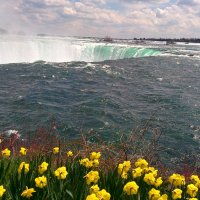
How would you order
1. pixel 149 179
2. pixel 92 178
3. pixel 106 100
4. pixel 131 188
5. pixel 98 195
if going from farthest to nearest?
pixel 106 100 → pixel 149 179 → pixel 92 178 → pixel 131 188 → pixel 98 195

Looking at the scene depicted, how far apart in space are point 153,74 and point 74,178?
28.1m

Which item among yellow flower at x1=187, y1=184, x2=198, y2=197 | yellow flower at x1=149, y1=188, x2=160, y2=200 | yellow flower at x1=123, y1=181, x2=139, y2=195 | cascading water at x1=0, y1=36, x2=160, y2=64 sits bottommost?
cascading water at x1=0, y1=36, x2=160, y2=64

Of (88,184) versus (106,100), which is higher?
(88,184)

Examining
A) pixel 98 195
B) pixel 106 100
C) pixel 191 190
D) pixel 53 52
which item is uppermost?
pixel 98 195

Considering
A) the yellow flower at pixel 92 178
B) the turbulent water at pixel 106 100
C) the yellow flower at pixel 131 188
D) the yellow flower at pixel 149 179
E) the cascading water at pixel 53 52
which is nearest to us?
the yellow flower at pixel 131 188

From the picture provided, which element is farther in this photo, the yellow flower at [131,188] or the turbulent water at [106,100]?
the turbulent water at [106,100]

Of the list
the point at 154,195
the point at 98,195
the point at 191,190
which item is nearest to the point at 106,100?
the point at 191,190

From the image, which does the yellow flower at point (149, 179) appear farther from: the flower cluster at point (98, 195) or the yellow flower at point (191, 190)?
the flower cluster at point (98, 195)

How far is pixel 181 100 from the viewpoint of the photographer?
826 inches

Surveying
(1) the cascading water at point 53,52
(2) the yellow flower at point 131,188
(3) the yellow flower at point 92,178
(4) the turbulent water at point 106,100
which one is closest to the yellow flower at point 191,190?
(2) the yellow flower at point 131,188

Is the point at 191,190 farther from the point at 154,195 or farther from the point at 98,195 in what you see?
the point at 98,195

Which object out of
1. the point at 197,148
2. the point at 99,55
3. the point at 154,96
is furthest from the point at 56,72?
the point at 99,55

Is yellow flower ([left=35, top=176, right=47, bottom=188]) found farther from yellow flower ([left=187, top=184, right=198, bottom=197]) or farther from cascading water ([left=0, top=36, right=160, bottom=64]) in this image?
cascading water ([left=0, top=36, right=160, bottom=64])

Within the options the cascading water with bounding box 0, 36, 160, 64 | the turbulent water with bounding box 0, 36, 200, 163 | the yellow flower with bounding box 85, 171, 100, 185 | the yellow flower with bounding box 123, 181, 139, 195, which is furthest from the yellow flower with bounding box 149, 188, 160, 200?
the cascading water with bounding box 0, 36, 160, 64
